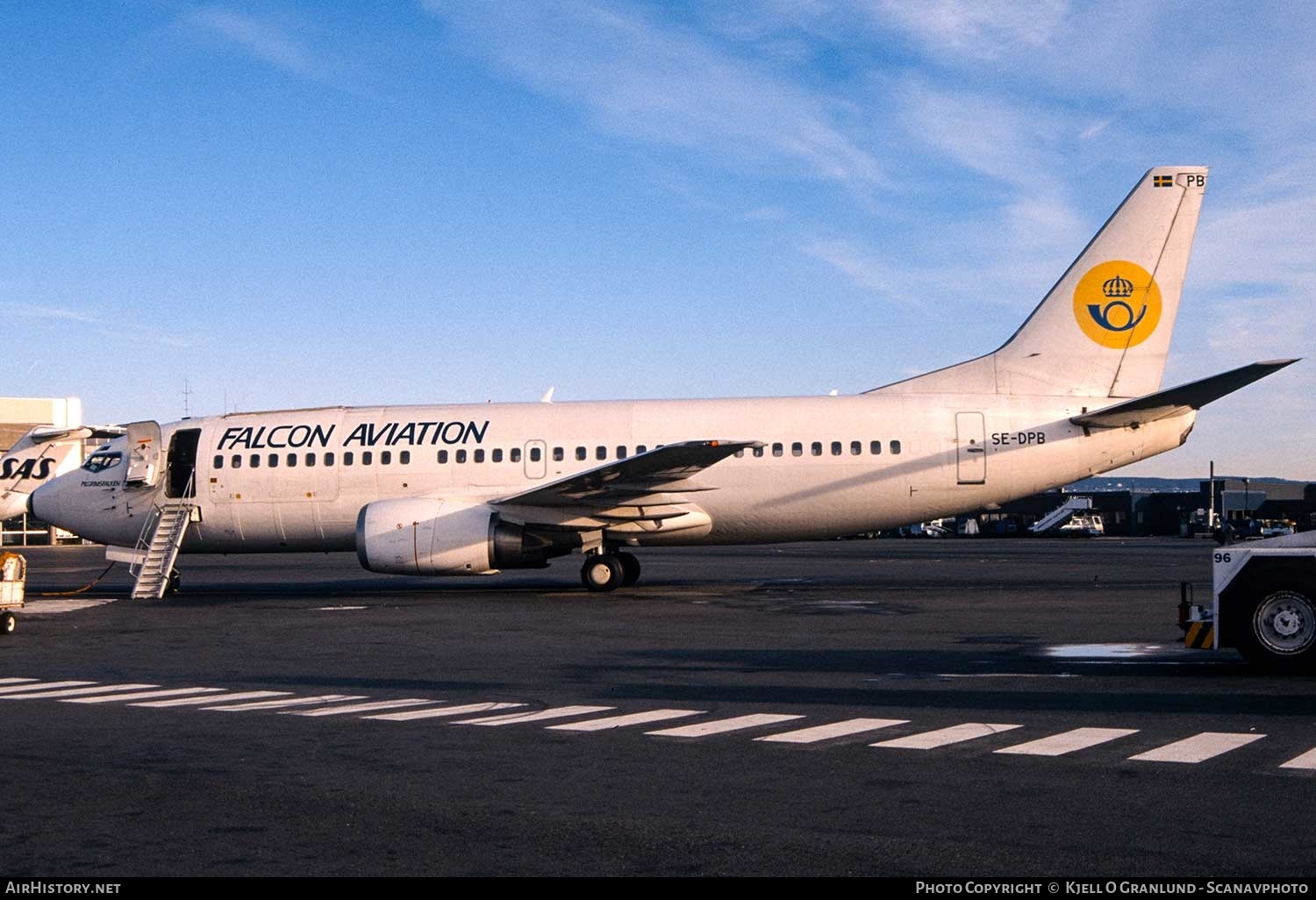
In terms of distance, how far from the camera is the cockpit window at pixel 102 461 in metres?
28.6

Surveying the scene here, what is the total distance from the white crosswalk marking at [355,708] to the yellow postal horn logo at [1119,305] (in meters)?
19.0

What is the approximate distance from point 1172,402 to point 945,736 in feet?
54.8

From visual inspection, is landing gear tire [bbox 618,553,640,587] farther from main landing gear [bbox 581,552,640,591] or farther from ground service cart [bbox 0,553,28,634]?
ground service cart [bbox 0,553,28,634]

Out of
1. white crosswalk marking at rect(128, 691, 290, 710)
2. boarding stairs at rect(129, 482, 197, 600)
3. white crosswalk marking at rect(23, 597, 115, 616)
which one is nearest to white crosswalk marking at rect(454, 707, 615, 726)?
white crosswalk marking at rect(128, 691, 290, 710)

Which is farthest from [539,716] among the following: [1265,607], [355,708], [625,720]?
[1265,607]

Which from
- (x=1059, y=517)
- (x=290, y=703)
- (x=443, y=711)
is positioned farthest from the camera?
(x=1059, y=517)

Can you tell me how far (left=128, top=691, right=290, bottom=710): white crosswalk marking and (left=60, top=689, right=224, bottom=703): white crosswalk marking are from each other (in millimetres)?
130

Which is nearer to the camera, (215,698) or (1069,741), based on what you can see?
(1069,741)

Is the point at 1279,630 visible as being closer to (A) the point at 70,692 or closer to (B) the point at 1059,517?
(A) the point at 70,692

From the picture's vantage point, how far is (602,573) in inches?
1000

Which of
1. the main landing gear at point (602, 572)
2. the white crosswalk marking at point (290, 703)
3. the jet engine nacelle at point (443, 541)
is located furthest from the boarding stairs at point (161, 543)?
the white crosswalk marking at point (290, 703)

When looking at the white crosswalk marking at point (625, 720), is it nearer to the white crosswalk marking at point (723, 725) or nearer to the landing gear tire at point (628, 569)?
the white crosswalk marking at point (723, 725)

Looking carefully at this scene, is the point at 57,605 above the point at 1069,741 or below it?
above

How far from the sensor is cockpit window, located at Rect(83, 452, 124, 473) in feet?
93.7
